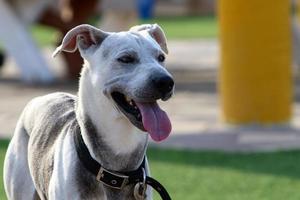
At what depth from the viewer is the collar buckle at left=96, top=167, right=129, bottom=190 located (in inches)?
228

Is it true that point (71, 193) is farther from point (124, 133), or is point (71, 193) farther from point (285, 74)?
point (285, 74)

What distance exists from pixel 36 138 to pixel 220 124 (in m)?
6.73

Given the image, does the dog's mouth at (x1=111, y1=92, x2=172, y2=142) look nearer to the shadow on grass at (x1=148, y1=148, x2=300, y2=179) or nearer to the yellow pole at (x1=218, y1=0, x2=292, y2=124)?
the shadow on grass at (x1=148, y1=148, x2=300, y2=179)

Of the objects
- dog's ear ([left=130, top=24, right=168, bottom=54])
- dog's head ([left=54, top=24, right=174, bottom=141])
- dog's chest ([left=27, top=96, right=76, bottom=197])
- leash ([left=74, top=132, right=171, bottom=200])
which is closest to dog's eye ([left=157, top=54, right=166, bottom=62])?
dog's head ([left=54, top=24, right=174, bottom=141])

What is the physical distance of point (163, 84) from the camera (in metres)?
5.65

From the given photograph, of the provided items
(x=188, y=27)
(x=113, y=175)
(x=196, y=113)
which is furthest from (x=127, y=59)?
(x=188, y=27)

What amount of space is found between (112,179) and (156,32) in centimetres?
106

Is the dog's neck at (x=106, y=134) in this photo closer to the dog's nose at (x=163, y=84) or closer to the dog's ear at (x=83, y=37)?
the dog's ear at (x=83, y=37)

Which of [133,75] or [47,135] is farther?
[47,135]

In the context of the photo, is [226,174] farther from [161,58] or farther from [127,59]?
[127,59]

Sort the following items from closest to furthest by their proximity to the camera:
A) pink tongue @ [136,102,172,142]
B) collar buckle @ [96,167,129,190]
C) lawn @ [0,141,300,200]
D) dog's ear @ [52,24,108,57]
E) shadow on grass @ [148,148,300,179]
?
pink tongue @ [136,102,172,142] < collar buckle @ [96,167,129,190] < dog's ear @ [52,24,108,57] < lawn @ [0,141,300,200] < shadow on grass @ [148,148,300,179]

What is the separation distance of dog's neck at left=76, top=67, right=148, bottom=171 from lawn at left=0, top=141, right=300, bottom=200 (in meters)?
3.01

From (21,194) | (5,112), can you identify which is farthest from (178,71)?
(21,194)

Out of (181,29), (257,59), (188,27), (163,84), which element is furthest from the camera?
(188,27)
